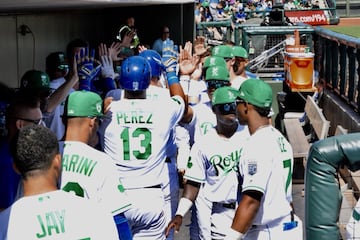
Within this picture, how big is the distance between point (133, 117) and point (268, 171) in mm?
1259

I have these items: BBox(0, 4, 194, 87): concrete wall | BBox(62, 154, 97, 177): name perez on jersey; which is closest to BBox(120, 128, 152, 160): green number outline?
BBox(62, 154, 97, 177): name perez on jersey

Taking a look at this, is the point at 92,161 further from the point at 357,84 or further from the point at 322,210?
the point at 357,84

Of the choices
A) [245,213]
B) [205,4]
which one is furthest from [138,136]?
[205,4]

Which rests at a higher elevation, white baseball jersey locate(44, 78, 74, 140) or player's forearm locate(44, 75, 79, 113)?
player's forearm locate(44, 75, 79, 113)

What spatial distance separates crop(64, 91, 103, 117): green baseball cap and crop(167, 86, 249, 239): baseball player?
969 millimetres

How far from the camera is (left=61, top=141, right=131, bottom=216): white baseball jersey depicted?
3.88 metres

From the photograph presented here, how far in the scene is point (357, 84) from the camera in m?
10.2

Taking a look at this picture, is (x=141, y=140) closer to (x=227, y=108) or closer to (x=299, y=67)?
(x=227, y=108)

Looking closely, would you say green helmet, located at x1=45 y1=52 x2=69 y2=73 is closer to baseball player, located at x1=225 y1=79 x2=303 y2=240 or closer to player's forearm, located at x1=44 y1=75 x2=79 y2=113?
player's forearm, located at x1=44 y1=75 x2=79 y2=113

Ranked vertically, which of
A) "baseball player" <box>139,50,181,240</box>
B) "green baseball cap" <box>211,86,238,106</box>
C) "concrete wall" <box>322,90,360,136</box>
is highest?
"green baseball cap" <box>211,86,238,106</box>

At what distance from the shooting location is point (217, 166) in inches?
196

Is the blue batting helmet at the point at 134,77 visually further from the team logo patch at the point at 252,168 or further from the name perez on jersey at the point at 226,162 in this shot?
the team logo patch at the point at 252,168

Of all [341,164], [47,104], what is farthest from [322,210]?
[47,104]

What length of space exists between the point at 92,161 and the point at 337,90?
27.7ft
